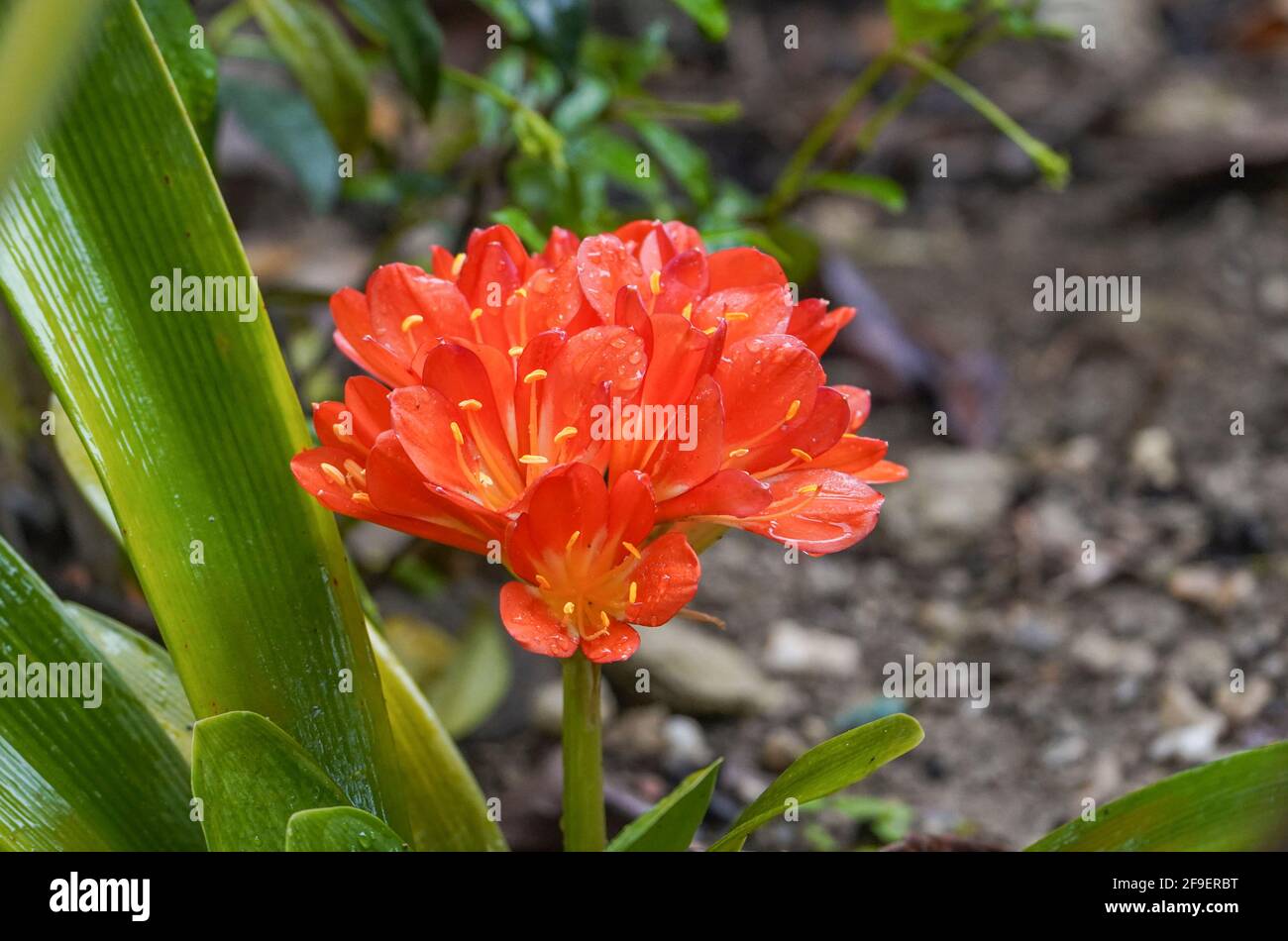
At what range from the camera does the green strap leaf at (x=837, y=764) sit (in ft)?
2.49

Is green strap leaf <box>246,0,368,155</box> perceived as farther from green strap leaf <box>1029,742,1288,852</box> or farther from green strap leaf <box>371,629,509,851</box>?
green strap leaf <box>1029,742,1288,852</box>

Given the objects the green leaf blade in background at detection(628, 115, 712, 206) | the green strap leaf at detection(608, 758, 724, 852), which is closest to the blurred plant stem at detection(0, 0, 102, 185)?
the green strap leaf at detection(608, 758, 724, 852)

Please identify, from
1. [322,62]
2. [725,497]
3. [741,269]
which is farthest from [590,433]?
[322,62]

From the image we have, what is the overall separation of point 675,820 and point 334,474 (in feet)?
1.13

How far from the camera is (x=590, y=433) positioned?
727 millimetres

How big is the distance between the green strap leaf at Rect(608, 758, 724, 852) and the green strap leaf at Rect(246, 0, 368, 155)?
0.82m

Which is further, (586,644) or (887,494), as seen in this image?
(887,494)

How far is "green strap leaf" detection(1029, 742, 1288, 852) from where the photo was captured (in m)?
0.77

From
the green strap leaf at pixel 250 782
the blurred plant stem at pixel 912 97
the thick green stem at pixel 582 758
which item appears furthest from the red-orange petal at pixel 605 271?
the blurred plant stem at pixel 912 97

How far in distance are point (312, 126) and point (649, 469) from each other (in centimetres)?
116
